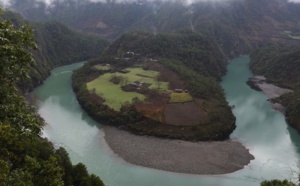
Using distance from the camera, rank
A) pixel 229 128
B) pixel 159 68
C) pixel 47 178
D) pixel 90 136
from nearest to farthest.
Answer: pixel 47 178
pixel 90 136
pixel 229 128
pixel 159 68

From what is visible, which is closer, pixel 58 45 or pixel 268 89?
pixel 268 89

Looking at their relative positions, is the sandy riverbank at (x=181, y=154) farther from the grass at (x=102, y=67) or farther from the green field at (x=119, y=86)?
the grass at (x=102, y=67)

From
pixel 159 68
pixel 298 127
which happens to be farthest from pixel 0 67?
pixel 159 68

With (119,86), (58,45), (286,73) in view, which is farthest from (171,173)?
(58,45)

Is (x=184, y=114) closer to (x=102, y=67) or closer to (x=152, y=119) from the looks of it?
(x=152, y=119)

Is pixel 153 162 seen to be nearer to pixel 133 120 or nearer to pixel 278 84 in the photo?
pixel 133 120
